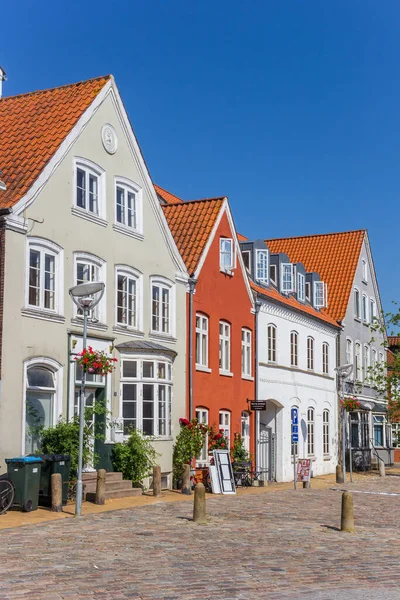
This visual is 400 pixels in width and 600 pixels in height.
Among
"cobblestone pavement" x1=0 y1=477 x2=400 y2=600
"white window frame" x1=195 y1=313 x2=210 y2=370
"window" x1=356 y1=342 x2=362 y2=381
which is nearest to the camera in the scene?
"cobblestone pavement" x1=0 y1=477 x2=400 y2=600

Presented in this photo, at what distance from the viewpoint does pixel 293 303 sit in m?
37.3

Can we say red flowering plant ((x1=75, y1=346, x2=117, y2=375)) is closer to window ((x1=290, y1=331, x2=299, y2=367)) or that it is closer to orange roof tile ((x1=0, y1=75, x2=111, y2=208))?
orange roof tile ((x1=0, y1=75, x2=111, y2=208))

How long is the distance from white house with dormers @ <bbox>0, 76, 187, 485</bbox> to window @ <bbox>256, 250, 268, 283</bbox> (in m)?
7.72

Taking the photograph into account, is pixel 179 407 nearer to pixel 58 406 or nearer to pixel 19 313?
pixel 58 406

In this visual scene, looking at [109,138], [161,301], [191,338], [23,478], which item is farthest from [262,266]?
[23,478]

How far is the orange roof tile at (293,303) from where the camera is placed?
111 feet

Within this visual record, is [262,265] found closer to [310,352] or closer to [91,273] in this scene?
[310,352]

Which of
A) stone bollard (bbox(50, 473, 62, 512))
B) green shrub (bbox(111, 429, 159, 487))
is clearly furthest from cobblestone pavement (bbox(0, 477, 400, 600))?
green shrub (bbox(111, 429, 159, 487))

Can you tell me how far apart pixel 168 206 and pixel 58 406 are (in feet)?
38.9

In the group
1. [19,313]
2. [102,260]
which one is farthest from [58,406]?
[102,260]

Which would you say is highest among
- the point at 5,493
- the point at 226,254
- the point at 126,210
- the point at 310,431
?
the point at 126,210

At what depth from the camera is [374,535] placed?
658 inches

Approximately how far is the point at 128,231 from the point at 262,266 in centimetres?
1115

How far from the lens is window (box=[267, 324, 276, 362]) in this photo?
34.3 meters
